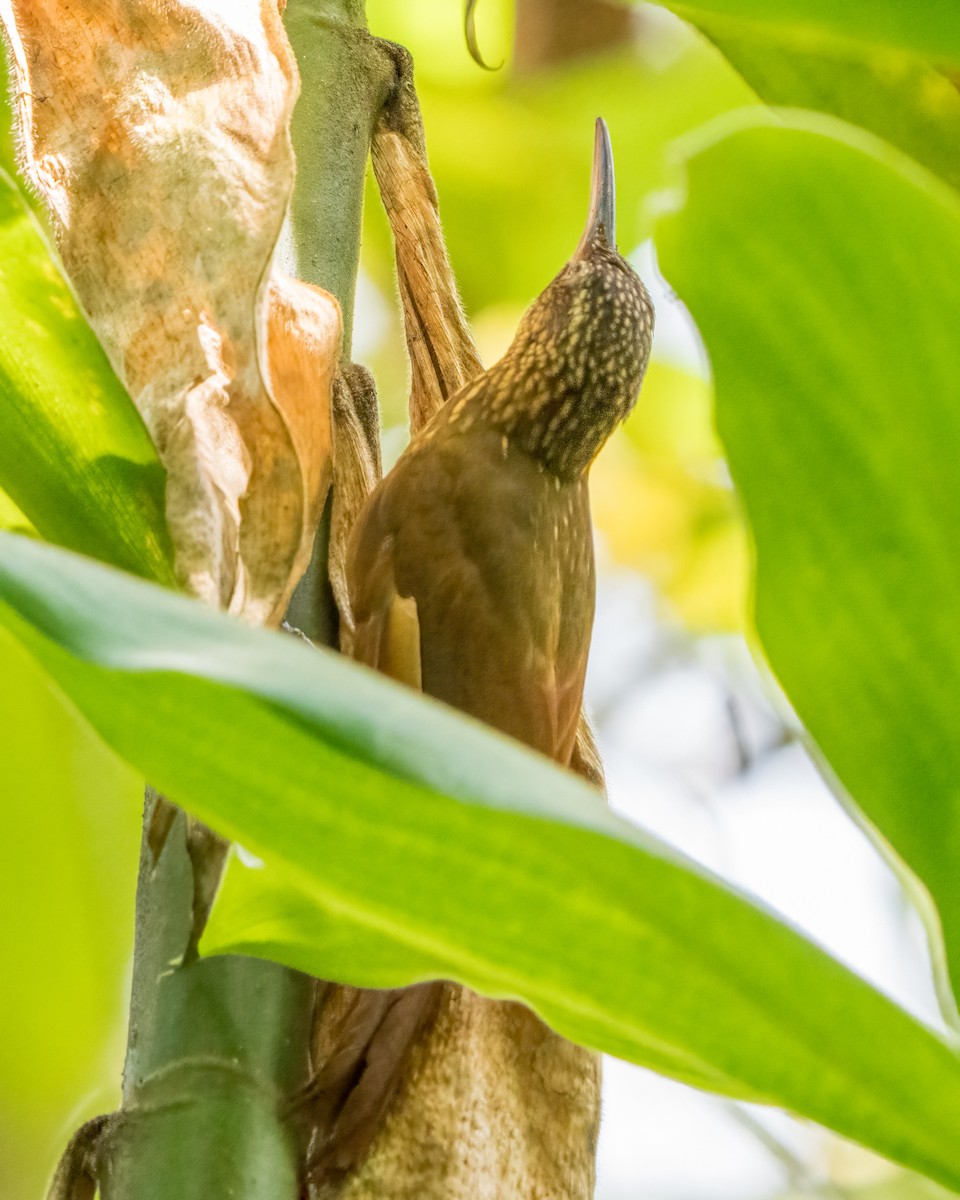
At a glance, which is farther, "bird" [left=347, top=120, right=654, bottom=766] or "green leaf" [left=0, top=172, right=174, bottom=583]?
"bird" [left=347, top=120, right=654, bottom=766]

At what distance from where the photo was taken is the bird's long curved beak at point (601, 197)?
3.72 ft

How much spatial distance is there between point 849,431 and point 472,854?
0.74 ft

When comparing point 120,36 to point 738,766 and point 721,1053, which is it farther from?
point 738,766

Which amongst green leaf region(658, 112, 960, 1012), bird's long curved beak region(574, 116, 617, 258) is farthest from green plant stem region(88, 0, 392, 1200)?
bird's long curved beak region(574, 116, 617, 258)

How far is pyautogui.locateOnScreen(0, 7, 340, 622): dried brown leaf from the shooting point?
0.54 metres

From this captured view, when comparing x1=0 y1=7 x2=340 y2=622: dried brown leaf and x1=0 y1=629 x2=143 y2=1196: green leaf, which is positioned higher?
x1=0 y1=7 x2=340 y2=622: dried brown leaf

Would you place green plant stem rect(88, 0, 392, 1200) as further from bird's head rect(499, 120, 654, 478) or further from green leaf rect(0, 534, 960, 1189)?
bird's head rect(499, 120, 654, 478)

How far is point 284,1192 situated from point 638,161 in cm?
116

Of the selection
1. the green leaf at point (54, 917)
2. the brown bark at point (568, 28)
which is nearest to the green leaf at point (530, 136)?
the brown bark at point (568, 28)

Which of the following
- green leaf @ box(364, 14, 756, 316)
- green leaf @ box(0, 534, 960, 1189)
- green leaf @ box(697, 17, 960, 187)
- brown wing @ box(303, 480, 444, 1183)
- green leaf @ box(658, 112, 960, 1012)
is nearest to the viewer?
green leaf @ box(0, 534, 960, 1189)

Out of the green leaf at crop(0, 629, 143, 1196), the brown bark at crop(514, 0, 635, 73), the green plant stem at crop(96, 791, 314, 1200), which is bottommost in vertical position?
the green leaf at crop(0, 629, 143, 1196)

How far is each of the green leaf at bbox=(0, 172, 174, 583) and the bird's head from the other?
22.2 inches

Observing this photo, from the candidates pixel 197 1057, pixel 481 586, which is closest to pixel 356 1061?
pixel 197 1057

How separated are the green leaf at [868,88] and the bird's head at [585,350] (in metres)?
0.28
